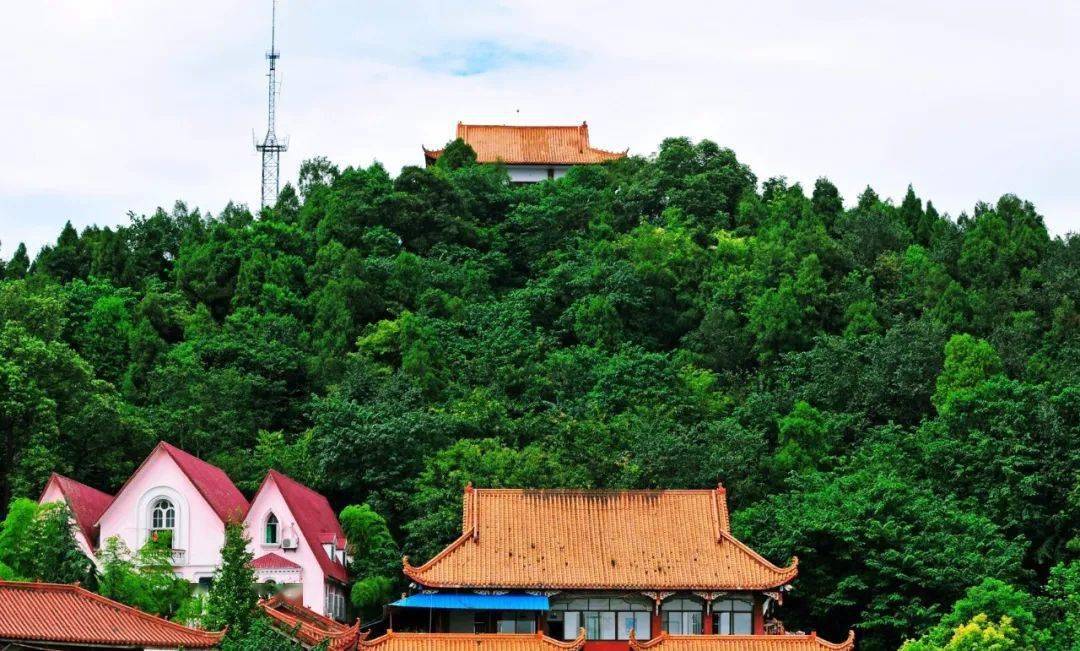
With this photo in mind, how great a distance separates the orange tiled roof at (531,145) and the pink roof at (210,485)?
135ft

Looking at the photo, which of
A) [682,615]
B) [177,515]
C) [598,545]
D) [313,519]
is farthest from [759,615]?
[177,515]

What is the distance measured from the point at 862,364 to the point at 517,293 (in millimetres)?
15781

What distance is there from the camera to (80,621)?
3691 cm

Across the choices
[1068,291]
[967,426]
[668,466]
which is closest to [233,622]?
[668,466]

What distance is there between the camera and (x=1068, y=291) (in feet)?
221

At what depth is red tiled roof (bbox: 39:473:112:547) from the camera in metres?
46.6

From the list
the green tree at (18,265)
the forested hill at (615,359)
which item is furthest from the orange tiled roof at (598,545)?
the green tree at (18,265)

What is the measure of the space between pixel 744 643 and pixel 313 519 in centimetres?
1401

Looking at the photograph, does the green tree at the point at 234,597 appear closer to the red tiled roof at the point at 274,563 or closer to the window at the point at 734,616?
the red tiled roof at the point at 274,563

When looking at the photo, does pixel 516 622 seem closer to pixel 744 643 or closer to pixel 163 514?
pixel 744 643

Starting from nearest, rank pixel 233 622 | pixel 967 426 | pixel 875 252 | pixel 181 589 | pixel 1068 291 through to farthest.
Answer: pixel 233 622 < pixel 181 589 < pixel 967 426 < pixel 1068 291 < pixel 875 252

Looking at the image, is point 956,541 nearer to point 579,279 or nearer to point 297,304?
point 579,279

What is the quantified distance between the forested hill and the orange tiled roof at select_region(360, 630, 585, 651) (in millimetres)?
7167

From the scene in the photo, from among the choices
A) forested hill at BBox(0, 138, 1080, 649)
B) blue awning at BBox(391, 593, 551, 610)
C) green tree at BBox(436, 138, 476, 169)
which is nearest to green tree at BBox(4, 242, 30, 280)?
forested hill at BBox(0, 138, 1080, 649)
